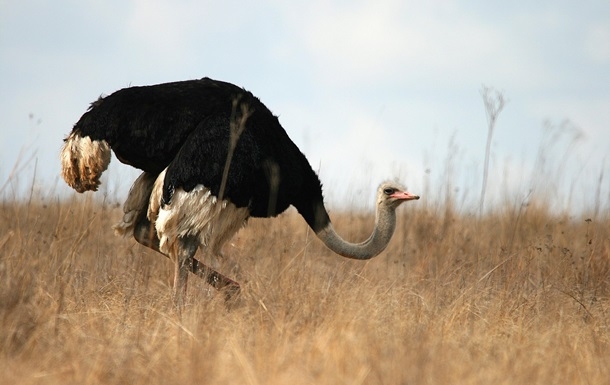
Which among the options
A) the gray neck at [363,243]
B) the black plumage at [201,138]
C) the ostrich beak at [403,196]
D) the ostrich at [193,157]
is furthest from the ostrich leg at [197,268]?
the ostrich beak at [403,196]

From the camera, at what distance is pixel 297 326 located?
17.0ft

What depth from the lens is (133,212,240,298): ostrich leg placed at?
21.1ft

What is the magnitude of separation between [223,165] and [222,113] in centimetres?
41

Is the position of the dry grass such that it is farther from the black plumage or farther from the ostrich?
the black plumage

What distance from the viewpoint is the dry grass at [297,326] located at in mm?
4152

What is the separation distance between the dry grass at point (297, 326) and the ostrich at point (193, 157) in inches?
16.7

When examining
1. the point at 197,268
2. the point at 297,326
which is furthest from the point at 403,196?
the point at 297,326

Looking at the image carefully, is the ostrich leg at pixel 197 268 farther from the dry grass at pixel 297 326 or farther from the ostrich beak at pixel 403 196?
the ostrich beak at pixel 403 196

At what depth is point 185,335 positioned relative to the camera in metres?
4.83

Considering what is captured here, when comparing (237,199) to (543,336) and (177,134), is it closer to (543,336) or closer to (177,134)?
(177,134)

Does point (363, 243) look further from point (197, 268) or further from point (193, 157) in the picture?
point (193, 157)

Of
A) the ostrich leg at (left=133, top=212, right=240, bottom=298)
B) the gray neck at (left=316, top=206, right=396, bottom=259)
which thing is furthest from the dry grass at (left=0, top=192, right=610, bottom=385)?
the gray neck at (left=316, top=206, right=396, bottom=259)

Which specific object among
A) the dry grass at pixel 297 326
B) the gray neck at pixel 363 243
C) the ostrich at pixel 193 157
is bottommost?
the dry grass at pixel 297 326

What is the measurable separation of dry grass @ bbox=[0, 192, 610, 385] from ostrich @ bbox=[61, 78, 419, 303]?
424 millimetres
